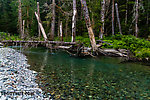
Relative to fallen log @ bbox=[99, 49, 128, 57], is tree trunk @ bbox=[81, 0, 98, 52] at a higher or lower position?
higher

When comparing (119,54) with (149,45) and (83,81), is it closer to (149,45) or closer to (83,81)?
(149,45)

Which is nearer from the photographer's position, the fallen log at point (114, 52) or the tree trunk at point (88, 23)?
the tree trunk at point (88, 23)

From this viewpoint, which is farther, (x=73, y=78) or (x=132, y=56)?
(x=132, y=56)

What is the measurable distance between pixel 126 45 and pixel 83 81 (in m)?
9.14

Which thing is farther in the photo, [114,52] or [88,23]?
[114,52]

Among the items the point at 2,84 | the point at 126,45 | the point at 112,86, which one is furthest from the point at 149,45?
the point at 2,84

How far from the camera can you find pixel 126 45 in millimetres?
13445

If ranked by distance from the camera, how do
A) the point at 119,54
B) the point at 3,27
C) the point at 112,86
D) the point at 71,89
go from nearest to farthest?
the point at 71,89 < the point at 112,86 < the point at 119,54 < the point at 3,27

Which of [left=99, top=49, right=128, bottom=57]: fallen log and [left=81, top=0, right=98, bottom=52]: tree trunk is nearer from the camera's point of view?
[left=81, top=0, right=98, bottom=52]: tree trunk

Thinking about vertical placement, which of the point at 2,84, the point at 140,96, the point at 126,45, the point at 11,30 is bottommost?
the point at 140,96

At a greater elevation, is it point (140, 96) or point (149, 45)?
point (149, 45)

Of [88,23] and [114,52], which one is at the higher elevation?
[88,23]

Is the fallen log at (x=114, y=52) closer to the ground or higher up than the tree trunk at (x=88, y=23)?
closer to the ground

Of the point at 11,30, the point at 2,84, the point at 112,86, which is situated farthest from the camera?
the point at 11,30
